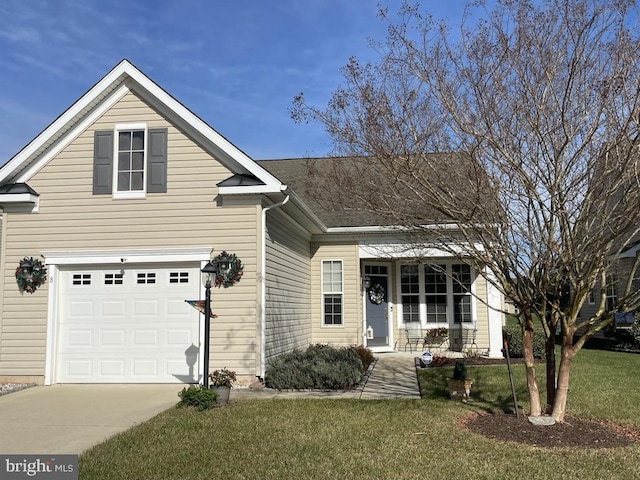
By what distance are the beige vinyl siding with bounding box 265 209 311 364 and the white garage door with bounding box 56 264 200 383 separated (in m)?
1.44

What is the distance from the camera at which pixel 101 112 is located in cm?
1091

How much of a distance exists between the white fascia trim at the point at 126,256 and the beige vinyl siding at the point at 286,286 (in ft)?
4.53

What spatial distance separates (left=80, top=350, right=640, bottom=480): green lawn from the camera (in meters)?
5.25

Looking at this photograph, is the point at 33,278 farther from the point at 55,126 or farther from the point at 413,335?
the point at 413,335

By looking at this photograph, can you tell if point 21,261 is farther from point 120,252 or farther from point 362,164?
point 362,164

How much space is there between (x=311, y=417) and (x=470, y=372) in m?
4.75

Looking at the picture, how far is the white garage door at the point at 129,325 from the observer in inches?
409

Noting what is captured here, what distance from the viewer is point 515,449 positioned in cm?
594

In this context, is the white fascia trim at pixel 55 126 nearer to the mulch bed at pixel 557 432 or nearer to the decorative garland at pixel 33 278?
the decorative garland at pixel 33 278

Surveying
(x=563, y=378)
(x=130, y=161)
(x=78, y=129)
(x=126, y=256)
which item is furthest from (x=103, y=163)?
(x=563, y=378)

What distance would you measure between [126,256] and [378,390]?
5276mm

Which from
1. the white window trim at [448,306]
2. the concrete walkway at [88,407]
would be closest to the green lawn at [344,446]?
the concrete walkway at [88,407]

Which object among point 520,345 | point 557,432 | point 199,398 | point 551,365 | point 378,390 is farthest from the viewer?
point 520,345

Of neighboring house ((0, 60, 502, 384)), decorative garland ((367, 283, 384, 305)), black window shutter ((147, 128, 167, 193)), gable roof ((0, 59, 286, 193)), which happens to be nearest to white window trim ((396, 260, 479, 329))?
decorative garland ((367, 283, 384, 305))
